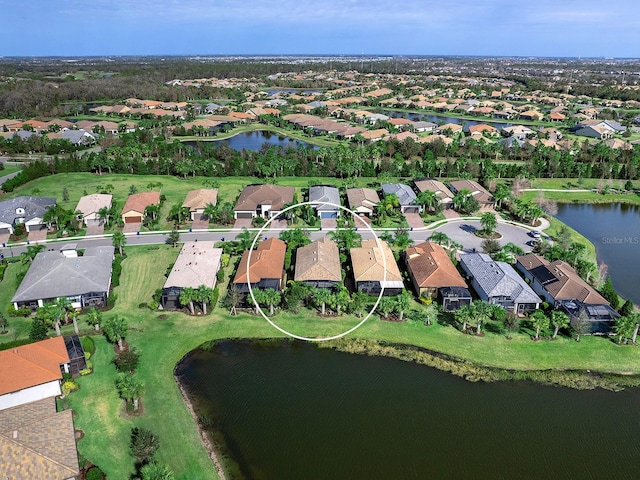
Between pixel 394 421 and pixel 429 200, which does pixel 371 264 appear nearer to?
pixel 394 421

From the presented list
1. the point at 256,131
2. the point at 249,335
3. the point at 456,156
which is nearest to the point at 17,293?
the point at 249,335

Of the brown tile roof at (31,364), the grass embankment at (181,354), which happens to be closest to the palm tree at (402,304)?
the grass embankment at (181,354)

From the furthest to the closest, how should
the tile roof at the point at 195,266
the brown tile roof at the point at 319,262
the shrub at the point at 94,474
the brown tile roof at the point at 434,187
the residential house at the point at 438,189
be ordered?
the brown tile roof at the point at 434,187 → the residential house at the point at 438,189 → the brown tile roof at the point at 319,262 → the tile roof at the point at 195,266 → the shrub at the point at 94,474

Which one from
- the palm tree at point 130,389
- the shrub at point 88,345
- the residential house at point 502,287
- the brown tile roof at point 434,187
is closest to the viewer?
the palm tree at point 130,389

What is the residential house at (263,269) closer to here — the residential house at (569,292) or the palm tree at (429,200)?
the palm tree at (429,200)

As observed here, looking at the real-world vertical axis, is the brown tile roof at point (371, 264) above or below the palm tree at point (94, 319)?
above

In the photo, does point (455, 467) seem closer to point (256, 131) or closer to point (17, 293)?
point (17, 293)

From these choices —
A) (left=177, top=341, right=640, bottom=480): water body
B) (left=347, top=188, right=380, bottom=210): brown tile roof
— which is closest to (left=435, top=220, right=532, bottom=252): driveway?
(left=347, top=188, right=380, bottom=210): brown tile roof
